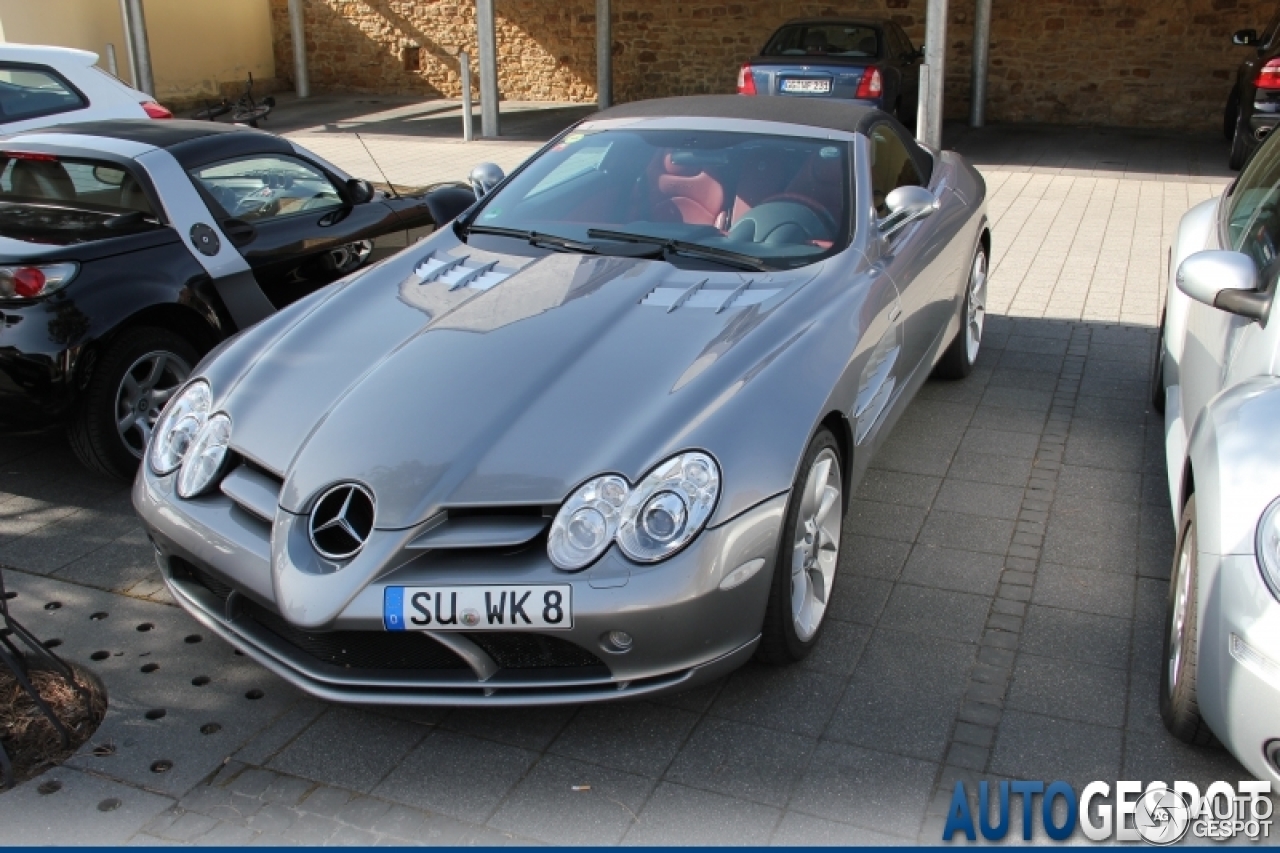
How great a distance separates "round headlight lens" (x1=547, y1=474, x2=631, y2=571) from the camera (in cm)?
305

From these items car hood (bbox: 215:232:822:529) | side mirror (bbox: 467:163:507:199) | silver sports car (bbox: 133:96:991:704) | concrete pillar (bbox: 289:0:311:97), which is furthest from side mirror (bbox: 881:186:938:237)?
concrete pillar (bbox: 289:0:311:97)

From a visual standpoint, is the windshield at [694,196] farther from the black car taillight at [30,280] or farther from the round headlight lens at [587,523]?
the black car taillight at [30,280]

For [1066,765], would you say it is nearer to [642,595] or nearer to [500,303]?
[642,595]

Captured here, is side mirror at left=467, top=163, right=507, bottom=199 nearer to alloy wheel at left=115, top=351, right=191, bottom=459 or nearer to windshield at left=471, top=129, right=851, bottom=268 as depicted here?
windshield at left=471, top=129, right=851, bottom=268

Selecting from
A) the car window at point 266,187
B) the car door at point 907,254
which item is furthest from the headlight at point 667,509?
the car window at point 266,187

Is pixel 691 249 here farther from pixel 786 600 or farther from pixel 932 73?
pixel 932 73

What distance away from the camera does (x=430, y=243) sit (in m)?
4.77

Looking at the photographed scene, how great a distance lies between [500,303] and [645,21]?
1693 centimetres

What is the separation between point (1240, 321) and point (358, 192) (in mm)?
4242

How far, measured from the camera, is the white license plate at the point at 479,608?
118 inches

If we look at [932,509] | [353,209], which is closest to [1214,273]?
[932,509]

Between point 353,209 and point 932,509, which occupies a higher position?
point 353,209

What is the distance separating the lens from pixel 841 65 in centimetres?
1418

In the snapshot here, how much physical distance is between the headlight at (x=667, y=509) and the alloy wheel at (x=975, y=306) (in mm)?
3396
